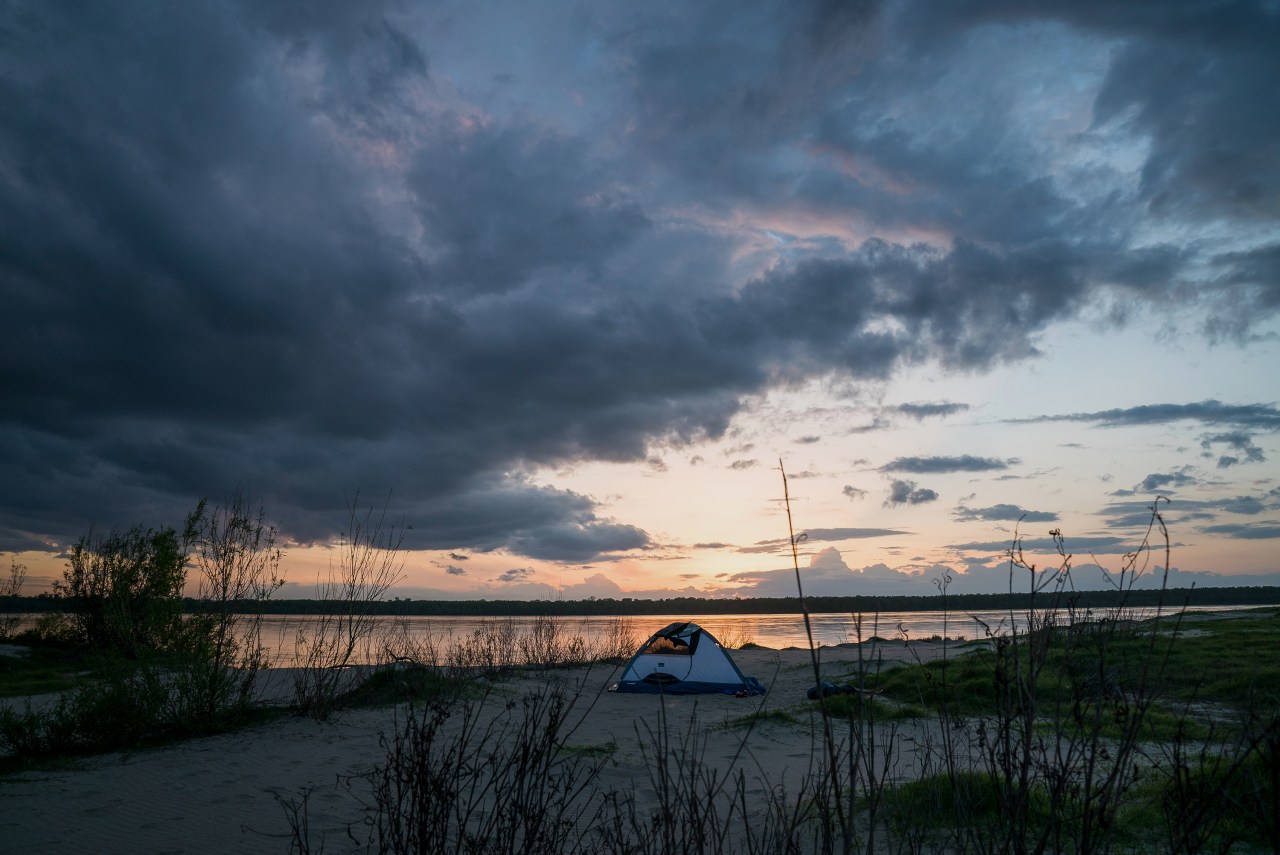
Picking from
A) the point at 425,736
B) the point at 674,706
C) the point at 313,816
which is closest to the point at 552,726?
the point at 425,736

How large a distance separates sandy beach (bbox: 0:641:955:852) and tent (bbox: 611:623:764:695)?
14.2 feet

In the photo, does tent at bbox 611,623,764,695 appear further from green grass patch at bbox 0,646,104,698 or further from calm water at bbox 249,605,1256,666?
green grass patch at bbox 0,646,104,698

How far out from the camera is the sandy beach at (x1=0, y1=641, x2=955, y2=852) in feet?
18.9

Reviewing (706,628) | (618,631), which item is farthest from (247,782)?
(706,628)

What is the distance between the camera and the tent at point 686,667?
51.8ft

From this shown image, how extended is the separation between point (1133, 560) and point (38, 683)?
19055 mm

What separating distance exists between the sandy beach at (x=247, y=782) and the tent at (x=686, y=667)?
170 inches

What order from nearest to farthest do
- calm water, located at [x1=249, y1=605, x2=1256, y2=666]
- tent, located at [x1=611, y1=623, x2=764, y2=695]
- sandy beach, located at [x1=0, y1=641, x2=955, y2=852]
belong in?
sandy beach, located at [x1=0, y1=641, x2=955, y2=852] → tent, located at [x1=611, y1=623, x2=764, y2=695] → calm water, located at [x1=249, y1=605, x2=1256, y2=666]

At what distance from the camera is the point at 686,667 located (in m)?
16.2

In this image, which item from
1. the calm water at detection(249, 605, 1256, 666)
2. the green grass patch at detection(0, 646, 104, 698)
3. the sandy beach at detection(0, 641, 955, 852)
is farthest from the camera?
the calm water at detection(249, 605, 1256, 666)

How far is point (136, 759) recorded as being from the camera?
822 cm

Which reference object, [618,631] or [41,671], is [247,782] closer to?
[41,671]

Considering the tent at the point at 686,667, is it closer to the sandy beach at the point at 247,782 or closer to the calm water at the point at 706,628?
the calm water at the point at 706,628

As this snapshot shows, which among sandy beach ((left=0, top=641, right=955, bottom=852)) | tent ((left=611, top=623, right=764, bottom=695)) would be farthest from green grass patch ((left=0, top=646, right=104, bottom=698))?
tent ((left=611, top=623, right=764, bottom=695))
